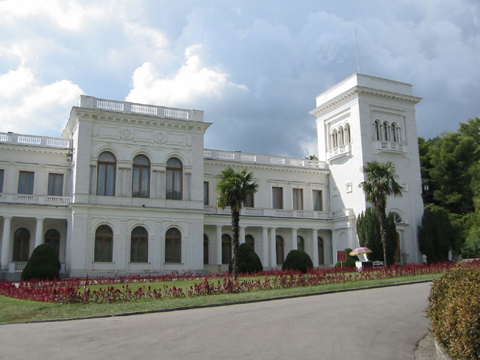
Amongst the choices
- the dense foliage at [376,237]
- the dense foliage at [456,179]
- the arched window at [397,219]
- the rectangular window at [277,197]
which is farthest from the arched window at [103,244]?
the dense foliage at [456,179]

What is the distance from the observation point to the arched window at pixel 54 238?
38.2 m

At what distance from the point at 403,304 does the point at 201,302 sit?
742 cm

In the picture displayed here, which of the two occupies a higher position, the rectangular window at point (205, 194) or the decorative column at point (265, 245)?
the rectangular window at point (205, 194)

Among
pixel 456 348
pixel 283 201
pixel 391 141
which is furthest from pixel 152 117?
pixel 456 348

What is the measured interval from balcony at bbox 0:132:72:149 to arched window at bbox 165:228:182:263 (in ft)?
36.7

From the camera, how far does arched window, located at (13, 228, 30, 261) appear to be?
1459 inches

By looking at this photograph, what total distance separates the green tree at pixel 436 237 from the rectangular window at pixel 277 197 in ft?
43.6

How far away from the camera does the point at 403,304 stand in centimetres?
1747

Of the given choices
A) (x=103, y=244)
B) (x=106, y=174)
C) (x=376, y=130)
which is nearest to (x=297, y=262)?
(x=103, y=244)

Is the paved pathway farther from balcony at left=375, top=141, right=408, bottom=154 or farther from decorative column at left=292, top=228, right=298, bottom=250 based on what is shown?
balcony at left=375, top=141, right=408, bottom=154

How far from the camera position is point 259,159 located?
47531 mm

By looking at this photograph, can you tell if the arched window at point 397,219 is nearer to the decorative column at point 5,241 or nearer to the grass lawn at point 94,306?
the grass lawn at point 94,306

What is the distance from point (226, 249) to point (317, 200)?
11.5 m

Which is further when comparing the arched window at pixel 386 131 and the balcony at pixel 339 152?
the arched window at pixel 386 131
